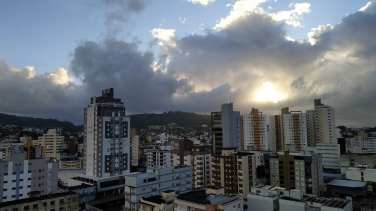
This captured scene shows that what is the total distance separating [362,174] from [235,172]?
3879 centimetres

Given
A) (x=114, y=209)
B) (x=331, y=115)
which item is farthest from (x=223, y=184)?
(x=331, y=115)

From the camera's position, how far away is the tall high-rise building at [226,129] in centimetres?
7781

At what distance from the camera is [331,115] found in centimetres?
10644

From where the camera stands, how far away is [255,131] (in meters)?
114

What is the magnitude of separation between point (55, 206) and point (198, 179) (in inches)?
1300

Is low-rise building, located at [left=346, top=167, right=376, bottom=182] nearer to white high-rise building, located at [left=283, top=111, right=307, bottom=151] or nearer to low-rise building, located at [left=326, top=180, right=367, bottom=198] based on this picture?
low-rise building, located at [left=326, top=180, right=367, bottom=198]

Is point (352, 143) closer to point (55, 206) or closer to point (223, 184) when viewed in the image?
point (223, 184)

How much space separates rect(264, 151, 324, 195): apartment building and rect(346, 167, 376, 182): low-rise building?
565 inches

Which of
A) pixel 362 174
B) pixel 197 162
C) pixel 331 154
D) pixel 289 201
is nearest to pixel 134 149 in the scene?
pixel 197 162

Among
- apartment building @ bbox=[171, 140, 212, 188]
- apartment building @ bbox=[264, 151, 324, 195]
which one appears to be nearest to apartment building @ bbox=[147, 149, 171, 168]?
apartment building @ bbox=[171, 140, 212, 188]

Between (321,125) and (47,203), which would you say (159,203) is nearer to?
(47,203)

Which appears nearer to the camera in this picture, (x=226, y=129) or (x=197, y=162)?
(x=197, y=162)

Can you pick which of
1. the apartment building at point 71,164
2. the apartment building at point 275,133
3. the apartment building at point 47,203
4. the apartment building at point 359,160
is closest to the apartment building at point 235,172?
the apartment building at point 47,203

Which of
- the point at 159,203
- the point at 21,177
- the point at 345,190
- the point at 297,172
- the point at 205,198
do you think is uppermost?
the point at 205,198
